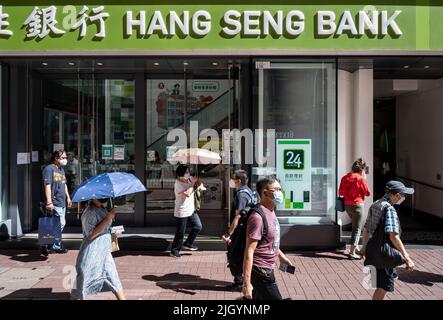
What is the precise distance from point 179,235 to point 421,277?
13.2ft

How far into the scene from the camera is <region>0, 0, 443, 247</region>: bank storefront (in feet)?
28.9

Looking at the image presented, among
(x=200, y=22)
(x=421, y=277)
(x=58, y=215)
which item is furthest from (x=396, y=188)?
(x=58, y=215)

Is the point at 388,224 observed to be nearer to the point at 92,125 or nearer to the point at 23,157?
the point at 23,157

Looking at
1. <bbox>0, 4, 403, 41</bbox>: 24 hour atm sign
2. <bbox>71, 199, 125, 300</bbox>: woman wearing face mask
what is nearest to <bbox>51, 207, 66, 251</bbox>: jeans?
<bbox>0, 4, 403, 41</bbox>: 24 hour atm sign

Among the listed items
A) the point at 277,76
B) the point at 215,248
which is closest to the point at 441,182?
the point at 277,76

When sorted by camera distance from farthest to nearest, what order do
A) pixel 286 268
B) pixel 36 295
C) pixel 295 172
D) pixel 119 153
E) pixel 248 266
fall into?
pixel 119 153 < pixel 295 172 < pixel 36 295 < pixel 286 268 < pixel 248 266

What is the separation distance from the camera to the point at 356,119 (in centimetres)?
1062

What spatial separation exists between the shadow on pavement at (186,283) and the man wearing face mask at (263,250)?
230 cm

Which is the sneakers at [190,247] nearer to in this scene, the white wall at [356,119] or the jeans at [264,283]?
the white wall at [356,119]

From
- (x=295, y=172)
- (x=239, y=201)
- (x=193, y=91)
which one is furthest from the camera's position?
(x=193, y=91)

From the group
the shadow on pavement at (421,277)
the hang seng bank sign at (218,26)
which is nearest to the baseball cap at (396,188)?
the shadow on pavement at (421,277)

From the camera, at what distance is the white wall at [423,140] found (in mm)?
11992

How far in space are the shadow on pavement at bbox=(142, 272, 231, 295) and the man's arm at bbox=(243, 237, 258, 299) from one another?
2.46 metres

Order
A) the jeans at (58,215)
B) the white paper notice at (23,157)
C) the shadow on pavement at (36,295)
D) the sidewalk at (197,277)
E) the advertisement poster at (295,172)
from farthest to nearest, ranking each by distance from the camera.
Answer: the white paper notice at (23,157)
the advertisement poster at (295,172)
the jeans at (58,215)
the sidewalk at (197,277)
the shadow on pavement at (36,295)
